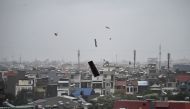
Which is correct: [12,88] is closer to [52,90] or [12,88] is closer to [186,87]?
[52,90]

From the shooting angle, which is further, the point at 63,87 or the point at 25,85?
the point at 63,87

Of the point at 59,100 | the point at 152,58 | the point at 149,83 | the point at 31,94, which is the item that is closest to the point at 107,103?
the point at 59,100

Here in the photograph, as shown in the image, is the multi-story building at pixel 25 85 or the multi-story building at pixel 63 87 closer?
the multi-story building at pixel 25 85

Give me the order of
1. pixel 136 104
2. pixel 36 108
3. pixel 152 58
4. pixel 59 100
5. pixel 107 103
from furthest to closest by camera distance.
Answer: pixel 152 58, pixel 59 100, pixel 107 103, pixel 36 108, pixel 136 104

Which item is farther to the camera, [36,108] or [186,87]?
[186,87]

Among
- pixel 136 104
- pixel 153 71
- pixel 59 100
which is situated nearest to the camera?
pixel 136 104

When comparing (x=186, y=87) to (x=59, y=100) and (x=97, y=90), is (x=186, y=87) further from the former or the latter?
(x=59, y=100)

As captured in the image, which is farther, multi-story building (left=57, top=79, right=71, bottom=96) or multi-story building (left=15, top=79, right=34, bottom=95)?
multi-story building (left=57, top=79, right=71, bottom=96)

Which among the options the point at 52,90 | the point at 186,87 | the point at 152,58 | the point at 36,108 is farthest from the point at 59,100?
the point at 152,58

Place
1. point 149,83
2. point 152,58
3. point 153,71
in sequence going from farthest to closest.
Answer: point 152,58, point 153,71, point 149,83
